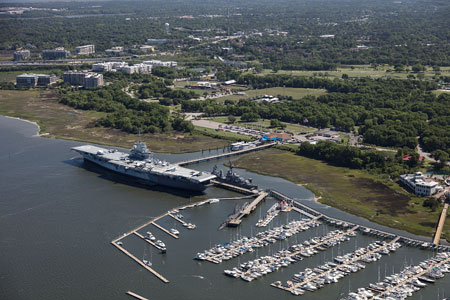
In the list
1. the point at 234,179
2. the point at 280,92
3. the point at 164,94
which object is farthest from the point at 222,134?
the point at 280,92

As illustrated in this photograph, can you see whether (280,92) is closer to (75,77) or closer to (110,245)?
(75,77)

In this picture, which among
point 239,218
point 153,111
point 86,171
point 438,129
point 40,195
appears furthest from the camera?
point 153,111

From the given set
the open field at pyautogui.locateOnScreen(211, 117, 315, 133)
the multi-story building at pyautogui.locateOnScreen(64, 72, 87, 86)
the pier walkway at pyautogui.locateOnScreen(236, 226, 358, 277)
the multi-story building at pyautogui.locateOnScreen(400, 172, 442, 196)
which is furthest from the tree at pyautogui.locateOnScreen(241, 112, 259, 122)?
the multi-story building at pyautogui.locateOnScreen(64, 72, 87, 86)

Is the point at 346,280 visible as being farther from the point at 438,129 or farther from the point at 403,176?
the point at 438,129

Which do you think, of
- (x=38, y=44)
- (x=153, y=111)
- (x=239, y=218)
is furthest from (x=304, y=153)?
(x=38, y=44)

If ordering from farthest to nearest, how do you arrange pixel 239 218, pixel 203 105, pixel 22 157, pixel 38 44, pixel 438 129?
pixel 38 44 → pixel 203 105 → pixel 438 129 → pixel 22 157 → pixel 239 218

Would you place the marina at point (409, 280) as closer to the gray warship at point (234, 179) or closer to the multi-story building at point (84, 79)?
the gray warship at point (234, 179)
